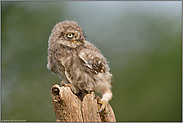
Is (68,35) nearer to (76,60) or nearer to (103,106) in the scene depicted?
(76,60)

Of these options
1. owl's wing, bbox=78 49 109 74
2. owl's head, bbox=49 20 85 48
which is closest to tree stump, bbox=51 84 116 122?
owl's wing, bbox=78 49 109 74

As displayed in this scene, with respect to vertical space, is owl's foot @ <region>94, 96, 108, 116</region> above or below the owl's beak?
below

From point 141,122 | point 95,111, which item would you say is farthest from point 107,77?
point 141,122

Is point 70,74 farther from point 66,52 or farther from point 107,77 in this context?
point 107,77

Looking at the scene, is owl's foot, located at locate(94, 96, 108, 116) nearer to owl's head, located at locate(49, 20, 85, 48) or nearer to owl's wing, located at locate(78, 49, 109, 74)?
owl's wing, located at locate(78, 49, 109, 74)

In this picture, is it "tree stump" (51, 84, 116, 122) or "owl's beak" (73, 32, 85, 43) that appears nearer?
"tree stump" (51, 84, 116, 122)

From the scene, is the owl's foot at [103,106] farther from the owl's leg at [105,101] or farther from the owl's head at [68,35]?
the owl's head at [68,35]

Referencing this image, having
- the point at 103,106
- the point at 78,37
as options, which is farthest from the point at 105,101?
the point at 78,37

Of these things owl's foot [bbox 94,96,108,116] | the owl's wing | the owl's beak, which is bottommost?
owl's foot [bbox 94,96,108,116]
